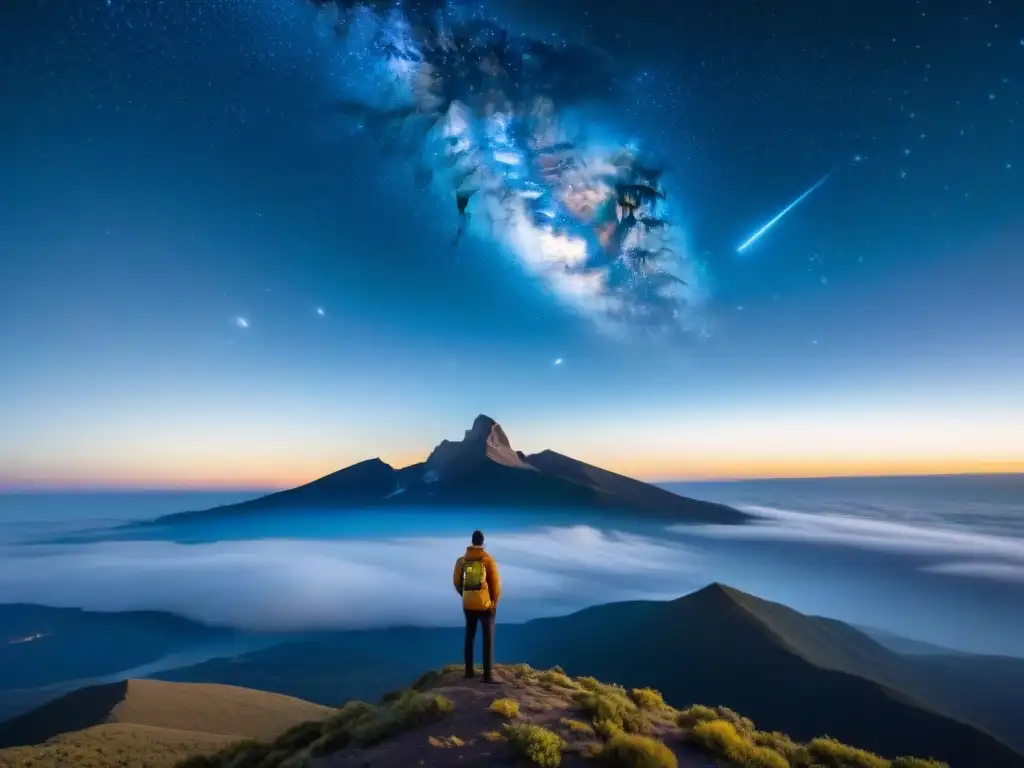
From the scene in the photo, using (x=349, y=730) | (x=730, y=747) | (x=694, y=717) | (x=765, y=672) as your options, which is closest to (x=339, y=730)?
(x=349, y=730)

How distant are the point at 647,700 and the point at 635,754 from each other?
5.04 metres

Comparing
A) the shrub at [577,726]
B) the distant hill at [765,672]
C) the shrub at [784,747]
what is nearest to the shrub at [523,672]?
the shrub at [577,726]

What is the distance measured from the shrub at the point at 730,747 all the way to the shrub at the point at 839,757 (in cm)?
153

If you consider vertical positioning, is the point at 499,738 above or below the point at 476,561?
below

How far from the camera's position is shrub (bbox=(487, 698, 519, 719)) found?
A: 10.6m

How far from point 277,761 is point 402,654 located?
194m

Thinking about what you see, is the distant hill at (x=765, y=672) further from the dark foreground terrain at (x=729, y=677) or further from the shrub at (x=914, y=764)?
the shrub at (x=914, y=764)

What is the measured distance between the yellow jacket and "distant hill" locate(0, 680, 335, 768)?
86.0 feet

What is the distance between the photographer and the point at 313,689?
434 feet

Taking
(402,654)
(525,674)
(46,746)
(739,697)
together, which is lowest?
(402,654)

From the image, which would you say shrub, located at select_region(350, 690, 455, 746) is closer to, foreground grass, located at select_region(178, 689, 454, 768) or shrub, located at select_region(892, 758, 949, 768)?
foreground grass, located at select_region(178, 689, 454, 768)

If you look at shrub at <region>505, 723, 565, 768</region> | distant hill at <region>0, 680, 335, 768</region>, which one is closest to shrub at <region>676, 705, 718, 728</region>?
shrub at <region>505, 723, 565, 768</region>

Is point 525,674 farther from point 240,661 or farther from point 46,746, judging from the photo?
point 240,661

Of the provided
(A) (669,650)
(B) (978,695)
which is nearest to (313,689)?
(A) (669,650)
